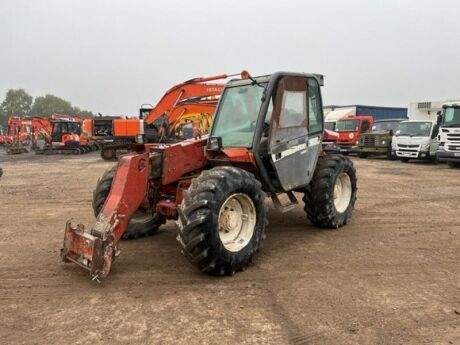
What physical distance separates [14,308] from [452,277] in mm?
4539

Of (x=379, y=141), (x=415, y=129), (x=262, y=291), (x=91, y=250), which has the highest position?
(x=415, y=129)

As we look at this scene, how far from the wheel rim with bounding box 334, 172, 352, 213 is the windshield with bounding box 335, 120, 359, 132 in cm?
1819

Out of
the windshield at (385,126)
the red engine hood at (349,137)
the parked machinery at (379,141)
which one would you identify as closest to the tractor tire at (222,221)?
the parked machinery at (379,141)

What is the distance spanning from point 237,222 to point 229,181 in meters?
0.66

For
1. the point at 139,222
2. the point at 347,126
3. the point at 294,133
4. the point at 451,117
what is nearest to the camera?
the point at 294,133

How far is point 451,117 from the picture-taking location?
16.4 meters

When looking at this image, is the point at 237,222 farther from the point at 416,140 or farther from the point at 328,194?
the point at 416,140

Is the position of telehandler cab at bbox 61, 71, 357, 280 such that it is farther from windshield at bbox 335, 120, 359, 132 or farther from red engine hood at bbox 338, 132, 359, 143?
windshield at bbox 335, 120, 359, 132

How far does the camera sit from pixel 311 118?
255 inches

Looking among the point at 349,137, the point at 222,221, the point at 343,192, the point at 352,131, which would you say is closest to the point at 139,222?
the point at 222,221

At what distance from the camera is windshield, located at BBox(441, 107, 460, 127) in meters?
16.2

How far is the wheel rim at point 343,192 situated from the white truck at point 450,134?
35.9 ft

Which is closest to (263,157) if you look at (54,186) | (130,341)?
(130,341)

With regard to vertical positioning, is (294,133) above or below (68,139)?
above
